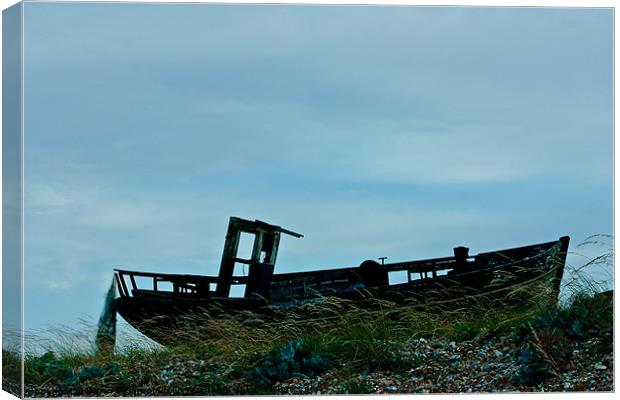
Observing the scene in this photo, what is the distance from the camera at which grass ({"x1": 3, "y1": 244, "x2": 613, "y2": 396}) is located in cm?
941

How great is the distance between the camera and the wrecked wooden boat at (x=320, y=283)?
9547mm

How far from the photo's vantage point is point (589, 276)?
982 centimetres

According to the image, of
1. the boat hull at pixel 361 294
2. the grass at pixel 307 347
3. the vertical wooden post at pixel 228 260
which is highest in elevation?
the vertical wooden post at pixel 228 260

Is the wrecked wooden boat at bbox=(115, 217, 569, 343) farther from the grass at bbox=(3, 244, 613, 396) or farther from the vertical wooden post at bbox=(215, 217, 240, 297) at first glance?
the grass at bbox=(3, 244, 613, 396)

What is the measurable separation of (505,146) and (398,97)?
1.01m

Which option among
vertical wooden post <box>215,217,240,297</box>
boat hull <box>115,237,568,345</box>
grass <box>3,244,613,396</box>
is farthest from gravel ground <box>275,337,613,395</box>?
vertical wooden post <box>215,217,240,297</box>

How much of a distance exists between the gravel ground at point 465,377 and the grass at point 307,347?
0.05 metres

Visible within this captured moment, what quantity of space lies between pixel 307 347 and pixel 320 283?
0.55m

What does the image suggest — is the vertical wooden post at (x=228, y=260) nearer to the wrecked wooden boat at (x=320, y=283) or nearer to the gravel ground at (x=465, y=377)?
the wrecked wooden boat at (x=320, y=283)

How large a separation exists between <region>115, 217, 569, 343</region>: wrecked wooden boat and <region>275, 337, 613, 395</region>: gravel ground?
59 cm

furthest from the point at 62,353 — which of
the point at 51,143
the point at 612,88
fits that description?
the point at 612,88

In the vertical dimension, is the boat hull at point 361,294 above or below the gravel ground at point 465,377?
above

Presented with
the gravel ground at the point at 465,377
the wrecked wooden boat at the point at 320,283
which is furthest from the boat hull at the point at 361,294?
the gravel ground at the point at 465,377

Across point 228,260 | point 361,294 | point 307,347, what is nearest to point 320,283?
point 361,294
